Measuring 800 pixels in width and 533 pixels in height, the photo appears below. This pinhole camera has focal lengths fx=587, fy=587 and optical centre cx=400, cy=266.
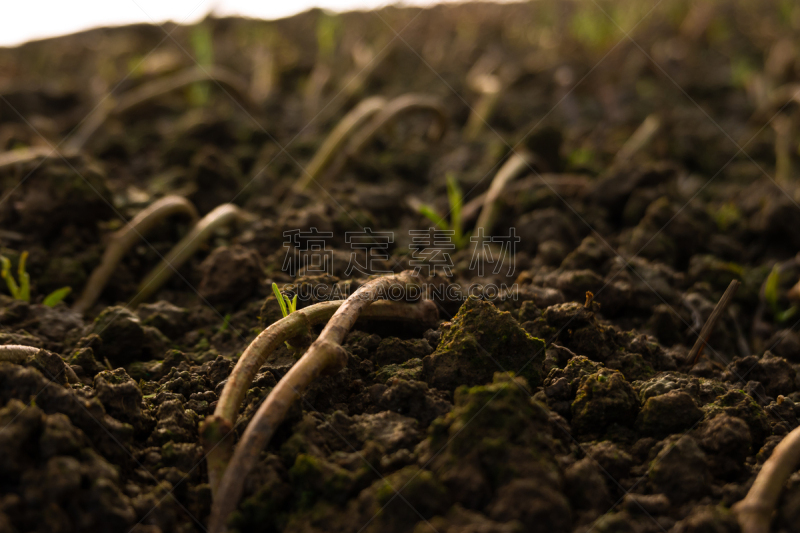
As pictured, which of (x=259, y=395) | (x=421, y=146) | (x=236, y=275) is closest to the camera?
(x=259, y=395)

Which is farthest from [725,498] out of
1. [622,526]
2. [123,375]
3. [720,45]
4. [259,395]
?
[720,45]

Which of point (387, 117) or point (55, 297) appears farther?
point (387, 117)

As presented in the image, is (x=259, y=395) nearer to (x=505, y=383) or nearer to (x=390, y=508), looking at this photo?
(x=390, y=508)

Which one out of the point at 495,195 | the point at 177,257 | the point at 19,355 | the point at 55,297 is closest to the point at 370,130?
the point at 495,195

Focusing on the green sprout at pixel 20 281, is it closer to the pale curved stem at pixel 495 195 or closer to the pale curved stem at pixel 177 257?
the pale curved stem at pixel 177 257

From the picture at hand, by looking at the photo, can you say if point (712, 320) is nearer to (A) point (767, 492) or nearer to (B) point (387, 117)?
(A) point (767, 492)
